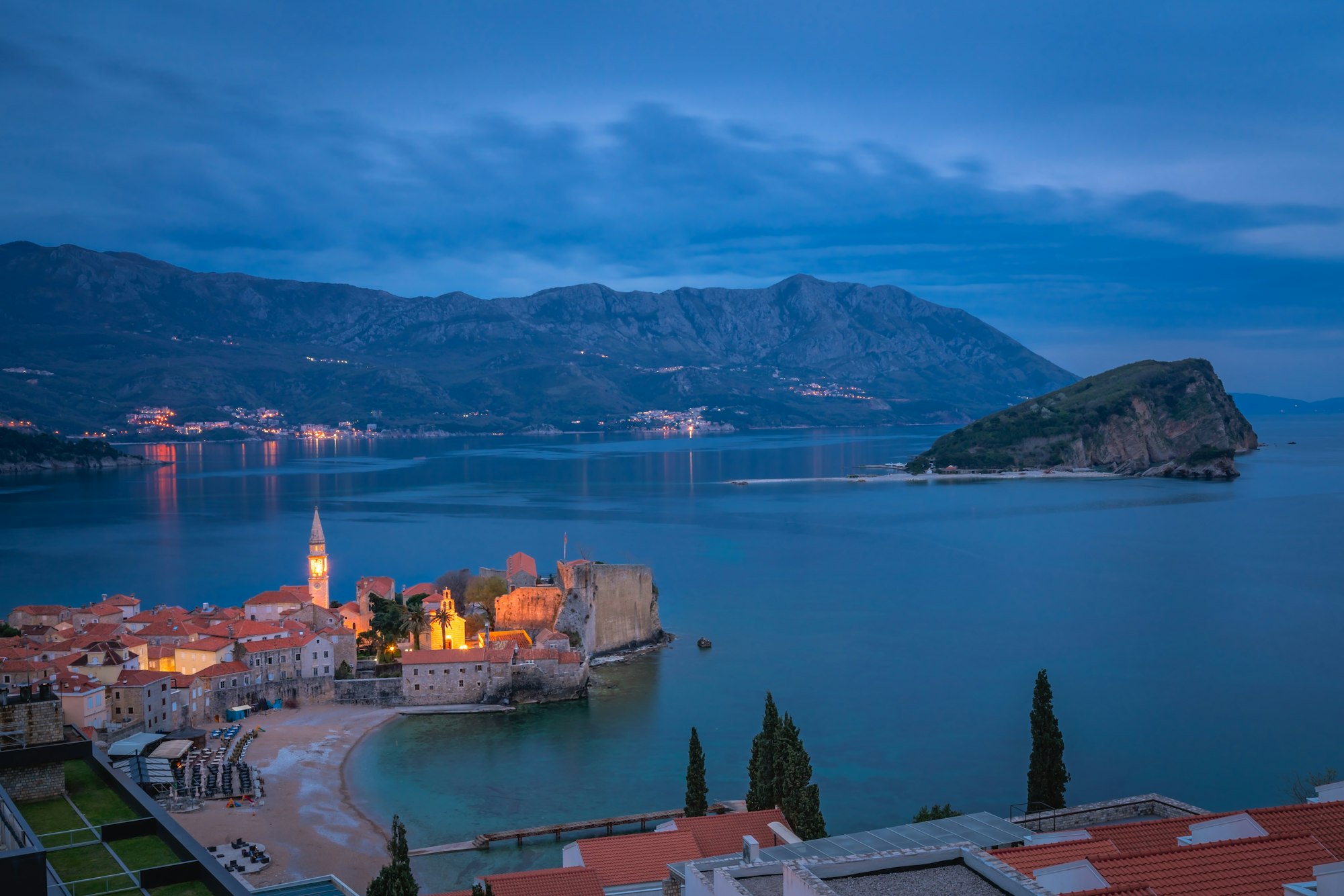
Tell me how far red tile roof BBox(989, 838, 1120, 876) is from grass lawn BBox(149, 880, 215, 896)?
17.5ft

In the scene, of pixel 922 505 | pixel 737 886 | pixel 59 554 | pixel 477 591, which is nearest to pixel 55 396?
pixel 59 554

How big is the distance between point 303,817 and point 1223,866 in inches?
558

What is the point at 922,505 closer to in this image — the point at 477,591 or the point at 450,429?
the point at 477,591

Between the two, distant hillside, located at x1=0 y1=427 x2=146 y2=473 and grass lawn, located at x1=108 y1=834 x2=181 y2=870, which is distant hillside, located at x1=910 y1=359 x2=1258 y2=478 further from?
grass lawn, located at x1=108 y1=834 x2=181 y2=870

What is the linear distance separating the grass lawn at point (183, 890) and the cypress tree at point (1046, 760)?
13304mm

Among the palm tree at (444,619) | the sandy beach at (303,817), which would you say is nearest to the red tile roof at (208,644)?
the sandy beach at (303,817)

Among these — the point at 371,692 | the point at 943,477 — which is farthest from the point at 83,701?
the point at 943,477

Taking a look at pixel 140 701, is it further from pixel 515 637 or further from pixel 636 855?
pixel 636 855

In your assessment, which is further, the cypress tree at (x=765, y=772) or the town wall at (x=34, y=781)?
the cypress tree at (x=765, y=772)

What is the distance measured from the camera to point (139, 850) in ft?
22.2

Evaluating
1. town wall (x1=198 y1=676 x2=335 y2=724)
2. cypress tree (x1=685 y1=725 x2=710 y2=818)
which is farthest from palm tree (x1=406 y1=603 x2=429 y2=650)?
cypress tree (x1=685 y1=725 x2=710 y2=818)

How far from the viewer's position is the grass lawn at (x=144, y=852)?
654cm

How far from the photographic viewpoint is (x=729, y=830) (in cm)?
1275

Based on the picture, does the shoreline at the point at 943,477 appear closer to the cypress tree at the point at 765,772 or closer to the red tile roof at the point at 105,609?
the red tile roof at the point at 105,609
